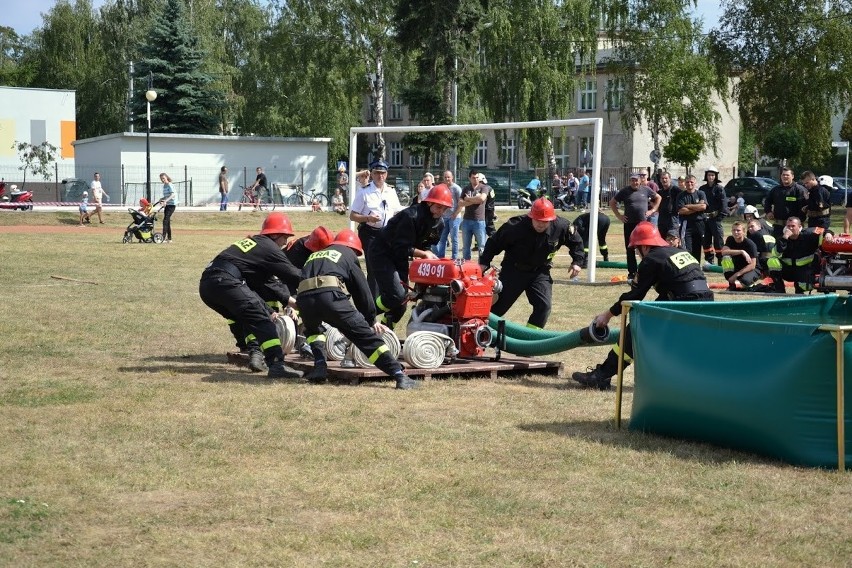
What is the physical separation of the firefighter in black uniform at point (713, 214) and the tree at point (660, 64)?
29929 millimetres

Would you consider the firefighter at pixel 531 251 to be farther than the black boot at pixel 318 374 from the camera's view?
Yes

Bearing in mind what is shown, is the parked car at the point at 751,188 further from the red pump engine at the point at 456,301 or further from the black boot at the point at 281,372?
the black boot at the point at 281,372

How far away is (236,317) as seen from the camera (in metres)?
10.0

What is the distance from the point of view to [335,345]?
10.3m

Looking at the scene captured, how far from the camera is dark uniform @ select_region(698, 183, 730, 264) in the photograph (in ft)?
63.6

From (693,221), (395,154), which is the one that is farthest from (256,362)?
(395,154)

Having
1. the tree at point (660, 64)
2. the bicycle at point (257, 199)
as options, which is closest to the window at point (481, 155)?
the tree at point (660, 64)

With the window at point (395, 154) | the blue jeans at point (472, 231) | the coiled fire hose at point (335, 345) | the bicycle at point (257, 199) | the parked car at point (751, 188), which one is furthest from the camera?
the window at point (395, 154)

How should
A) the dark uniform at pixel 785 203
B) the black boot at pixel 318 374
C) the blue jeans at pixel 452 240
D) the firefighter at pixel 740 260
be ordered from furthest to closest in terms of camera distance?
1. the blue jeans at pixel 452 240
2. the dark uniform at pixel 785 203
3. the firefighter at pixel 740 260
4. the black boot at pixel 318 374

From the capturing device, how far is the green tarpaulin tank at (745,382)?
255 inches

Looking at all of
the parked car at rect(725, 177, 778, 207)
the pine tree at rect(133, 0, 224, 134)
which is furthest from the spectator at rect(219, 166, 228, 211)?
the parked car at rect(725, 177, 778, 207)

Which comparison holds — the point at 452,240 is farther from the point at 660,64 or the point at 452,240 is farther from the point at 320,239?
the point at 660,64

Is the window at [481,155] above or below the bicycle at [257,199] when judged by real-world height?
above

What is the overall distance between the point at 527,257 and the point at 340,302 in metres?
2.43
